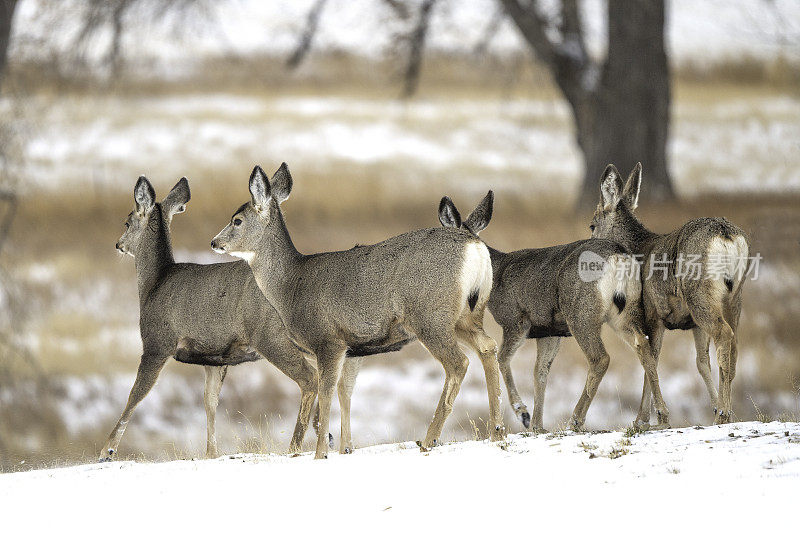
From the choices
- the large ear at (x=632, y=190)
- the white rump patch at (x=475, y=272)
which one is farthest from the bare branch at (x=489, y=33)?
the white rump patch at (x=475, y=272)

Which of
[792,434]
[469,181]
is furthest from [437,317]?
[469,181]

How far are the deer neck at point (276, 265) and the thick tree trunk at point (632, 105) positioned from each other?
1281 cm

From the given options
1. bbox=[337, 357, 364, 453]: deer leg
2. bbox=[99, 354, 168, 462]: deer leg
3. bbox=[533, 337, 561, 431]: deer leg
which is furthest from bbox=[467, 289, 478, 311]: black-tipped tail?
bbox=[99, 354, 168, 462]: deer leg

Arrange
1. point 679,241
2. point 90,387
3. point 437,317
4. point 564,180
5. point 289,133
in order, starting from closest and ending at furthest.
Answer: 1. point 437,317
2. point 679,241
3. point 90,387
4. point 564,180
5. point 289,133

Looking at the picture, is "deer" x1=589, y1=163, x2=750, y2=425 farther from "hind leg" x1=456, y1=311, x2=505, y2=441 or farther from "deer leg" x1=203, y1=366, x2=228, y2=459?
"deer leg" x1=203, y1=366, x2=228, y2=459

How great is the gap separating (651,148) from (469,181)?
253 inches

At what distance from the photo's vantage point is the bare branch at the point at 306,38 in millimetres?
23172

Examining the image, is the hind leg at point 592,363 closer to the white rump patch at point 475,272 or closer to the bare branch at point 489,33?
the white rump patch at point 475,272

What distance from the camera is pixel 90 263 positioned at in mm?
21297

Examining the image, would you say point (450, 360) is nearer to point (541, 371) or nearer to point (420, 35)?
point (541, 371)

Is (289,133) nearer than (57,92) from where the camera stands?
No

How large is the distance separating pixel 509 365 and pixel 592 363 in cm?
95

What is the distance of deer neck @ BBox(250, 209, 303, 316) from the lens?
10.4m

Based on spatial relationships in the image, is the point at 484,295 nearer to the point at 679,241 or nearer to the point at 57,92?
the point at 679,241
